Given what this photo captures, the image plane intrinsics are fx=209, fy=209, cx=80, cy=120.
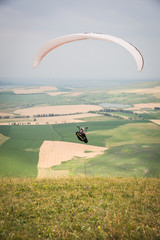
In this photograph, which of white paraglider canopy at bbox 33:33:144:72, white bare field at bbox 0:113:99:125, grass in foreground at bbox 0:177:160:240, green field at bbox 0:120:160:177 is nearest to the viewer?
grass in foreground at bbox 0:177:160:240

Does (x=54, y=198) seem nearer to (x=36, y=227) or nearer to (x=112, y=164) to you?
(x=36, y=227)

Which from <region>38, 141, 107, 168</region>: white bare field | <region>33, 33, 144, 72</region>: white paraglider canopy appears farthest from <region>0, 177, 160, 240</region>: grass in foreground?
<region>38, 141, 107, 168</region>: white bare field

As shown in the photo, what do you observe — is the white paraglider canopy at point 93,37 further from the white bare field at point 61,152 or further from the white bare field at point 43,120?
the white bare field at point 43,120

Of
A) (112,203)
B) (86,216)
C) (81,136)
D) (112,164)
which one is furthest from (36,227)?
(112,164)

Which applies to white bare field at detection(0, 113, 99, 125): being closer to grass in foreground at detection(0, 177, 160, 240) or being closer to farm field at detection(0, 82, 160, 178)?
farm field at detection(0, 82, 160, 178)

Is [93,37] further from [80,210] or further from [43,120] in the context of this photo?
[43,120]

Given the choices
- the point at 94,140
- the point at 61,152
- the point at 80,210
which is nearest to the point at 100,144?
the point at 94,140
